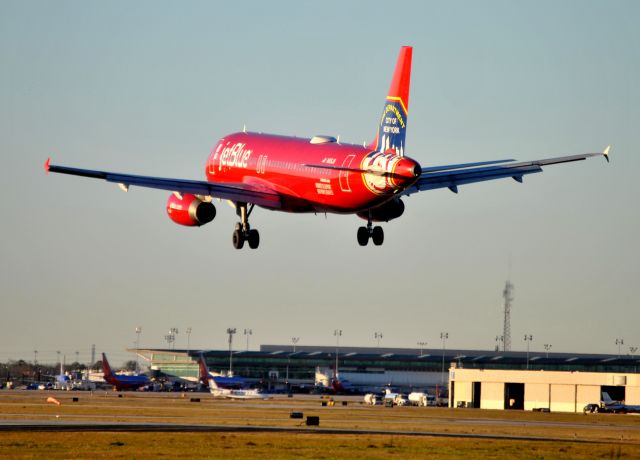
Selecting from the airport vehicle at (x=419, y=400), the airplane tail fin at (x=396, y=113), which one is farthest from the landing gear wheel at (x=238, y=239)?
the airport vehicle at (x=419, y=400)

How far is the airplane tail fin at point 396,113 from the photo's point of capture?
74000mm

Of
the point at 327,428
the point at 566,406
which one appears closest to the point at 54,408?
the point at 327,428

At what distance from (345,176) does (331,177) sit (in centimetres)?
178

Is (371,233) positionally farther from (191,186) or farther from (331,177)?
(191,186)

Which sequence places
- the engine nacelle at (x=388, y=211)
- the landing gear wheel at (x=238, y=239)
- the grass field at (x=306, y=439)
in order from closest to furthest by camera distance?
the grass field at (x=306, y=439)
the engine nacelle at (x=388, y=211)
the landing gear wheel at (x=238, y=239)

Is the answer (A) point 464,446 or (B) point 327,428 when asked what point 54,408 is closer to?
(B) point 327,428

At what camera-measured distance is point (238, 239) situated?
263ft

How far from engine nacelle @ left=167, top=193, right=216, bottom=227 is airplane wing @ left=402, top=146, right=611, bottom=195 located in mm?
13787

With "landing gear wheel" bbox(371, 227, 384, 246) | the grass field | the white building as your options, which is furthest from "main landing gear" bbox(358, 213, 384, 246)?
the white building

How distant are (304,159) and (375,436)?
1925cm

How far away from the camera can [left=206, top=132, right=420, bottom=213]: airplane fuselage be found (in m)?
72.0

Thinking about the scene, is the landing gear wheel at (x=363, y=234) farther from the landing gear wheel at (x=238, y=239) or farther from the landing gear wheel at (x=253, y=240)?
the landing gear wheel at (x=238, y=239)

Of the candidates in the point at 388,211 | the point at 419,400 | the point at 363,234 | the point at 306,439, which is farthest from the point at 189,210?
the point at 419,400

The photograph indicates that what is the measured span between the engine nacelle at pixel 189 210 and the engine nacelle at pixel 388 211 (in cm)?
1059
